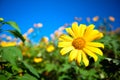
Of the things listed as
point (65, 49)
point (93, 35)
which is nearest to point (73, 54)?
point (65, 49)

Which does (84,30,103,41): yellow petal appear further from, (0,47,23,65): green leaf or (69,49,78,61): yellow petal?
(0,47,23,65): green leaf

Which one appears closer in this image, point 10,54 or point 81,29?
point 10,54

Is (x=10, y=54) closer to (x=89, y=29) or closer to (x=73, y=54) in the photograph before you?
(x=73, y=54)

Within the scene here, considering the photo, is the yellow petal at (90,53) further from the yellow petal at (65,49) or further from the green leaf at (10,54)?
the green leaf at (10,54)

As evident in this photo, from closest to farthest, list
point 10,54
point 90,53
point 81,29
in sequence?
point 10,54
point 90,53
point 81,29

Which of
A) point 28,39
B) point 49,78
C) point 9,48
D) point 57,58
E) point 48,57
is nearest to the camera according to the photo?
point 9,48

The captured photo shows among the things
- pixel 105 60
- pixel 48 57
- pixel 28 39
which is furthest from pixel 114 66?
pixel 28 39

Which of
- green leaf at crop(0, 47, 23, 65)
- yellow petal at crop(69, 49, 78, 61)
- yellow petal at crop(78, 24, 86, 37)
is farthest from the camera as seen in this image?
yellow petal at crop(78, 24, 86, 37)

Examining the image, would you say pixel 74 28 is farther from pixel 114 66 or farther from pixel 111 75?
pixel 111 75

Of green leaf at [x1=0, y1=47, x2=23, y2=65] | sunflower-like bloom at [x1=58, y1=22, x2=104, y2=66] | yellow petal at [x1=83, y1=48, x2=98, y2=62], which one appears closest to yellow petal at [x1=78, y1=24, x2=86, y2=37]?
sunflower-like bloom at [x1=58, y1=22, x2=104, y2=66]

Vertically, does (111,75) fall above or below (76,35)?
below

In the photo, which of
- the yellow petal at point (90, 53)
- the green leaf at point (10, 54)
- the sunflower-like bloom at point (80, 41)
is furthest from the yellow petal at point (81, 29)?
the green leaf at point (10, 54)
